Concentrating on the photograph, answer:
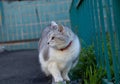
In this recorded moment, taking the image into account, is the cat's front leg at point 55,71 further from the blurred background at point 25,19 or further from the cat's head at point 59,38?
the blurred background at point 25,19

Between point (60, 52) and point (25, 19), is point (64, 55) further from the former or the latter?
point (25, 19)

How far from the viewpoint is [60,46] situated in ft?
12.2

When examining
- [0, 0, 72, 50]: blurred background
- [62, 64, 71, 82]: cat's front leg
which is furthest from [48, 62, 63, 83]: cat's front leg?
[0, 0, 72, 50]: blurred background

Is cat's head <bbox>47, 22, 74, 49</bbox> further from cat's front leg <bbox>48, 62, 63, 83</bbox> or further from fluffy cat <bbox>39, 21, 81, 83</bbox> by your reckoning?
cat's front leg <bbox>48, 62, 63, 83</bbox>

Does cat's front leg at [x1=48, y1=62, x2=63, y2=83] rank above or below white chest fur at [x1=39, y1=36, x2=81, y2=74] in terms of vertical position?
below

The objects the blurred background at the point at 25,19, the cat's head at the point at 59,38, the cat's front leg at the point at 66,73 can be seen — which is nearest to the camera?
the cat's head at the point at 59,38

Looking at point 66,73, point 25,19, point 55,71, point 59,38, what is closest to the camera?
point 59,38

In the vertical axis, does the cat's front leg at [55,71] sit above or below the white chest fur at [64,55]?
below

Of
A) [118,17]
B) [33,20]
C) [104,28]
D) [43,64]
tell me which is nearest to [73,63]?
[43,64]

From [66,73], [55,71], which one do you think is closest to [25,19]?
[66,73]

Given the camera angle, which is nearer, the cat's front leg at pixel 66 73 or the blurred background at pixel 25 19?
the cat's front leg at pixel 66 73

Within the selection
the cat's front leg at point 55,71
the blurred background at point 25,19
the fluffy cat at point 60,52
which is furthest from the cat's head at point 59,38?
the blurred background at point 25,19

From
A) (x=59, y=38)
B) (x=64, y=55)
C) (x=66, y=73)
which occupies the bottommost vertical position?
(x=66, y=73)

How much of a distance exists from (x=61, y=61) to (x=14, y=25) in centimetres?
688
